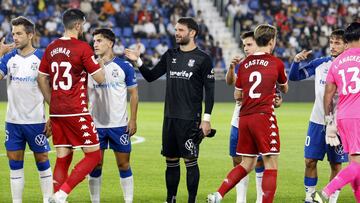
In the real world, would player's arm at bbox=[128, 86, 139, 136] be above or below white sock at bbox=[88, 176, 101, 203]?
above

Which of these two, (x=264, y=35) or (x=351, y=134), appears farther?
(x=264, y=35)

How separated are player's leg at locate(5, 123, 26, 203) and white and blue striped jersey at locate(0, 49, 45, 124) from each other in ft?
0.46

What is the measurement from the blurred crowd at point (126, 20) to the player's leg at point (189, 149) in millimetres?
21667

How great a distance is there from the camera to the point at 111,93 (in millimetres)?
10250

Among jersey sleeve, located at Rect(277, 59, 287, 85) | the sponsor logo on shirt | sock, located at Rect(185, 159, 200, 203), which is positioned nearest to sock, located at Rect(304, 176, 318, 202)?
sock, located at Rect(185, 159, 200, 203)

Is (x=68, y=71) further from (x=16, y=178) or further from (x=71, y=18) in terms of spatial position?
(x=16, y=178)

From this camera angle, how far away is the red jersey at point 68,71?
927 cm

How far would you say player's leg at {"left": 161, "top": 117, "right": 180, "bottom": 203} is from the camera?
10320mm

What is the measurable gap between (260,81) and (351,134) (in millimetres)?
1112

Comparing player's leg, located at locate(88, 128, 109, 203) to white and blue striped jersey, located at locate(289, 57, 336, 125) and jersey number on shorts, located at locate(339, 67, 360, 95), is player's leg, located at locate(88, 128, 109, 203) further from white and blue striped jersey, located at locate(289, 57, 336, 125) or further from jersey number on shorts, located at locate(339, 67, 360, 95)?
jersey number on shorts, located at locate(339, 67, 360, 95)

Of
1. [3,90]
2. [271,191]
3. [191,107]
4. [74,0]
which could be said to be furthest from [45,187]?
[74,0]

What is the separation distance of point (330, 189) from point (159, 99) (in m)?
21.9

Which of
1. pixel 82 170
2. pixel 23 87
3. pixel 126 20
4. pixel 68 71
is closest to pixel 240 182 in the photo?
pixel 82 170

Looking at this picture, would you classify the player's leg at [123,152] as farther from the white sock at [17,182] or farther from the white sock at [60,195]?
the white sock at [60,195]
